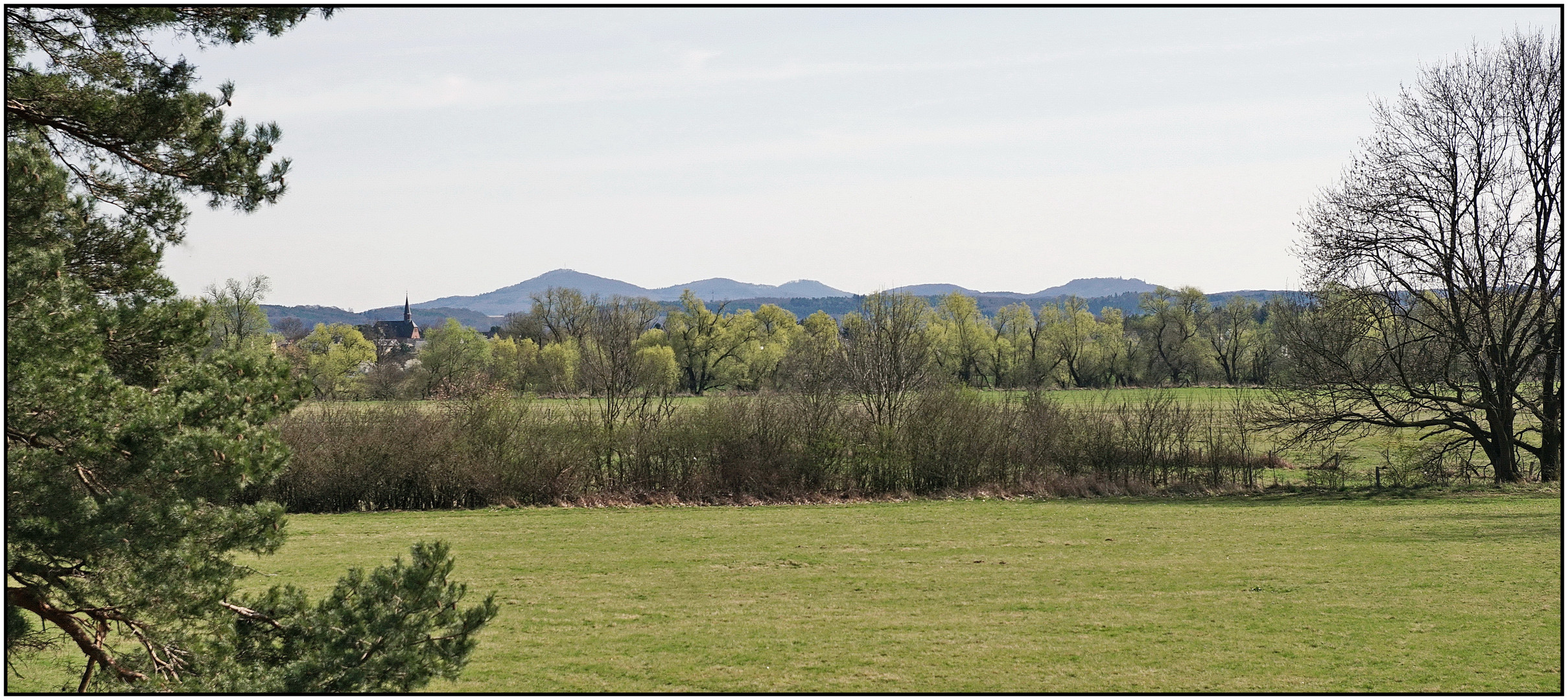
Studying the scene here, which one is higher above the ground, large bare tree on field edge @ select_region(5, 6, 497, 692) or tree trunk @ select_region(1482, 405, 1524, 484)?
large bare tree on field edge @ select_region(5, 6, 497, 692)

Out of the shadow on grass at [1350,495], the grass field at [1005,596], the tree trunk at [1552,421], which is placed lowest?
the shadow on grass at [1350,495]

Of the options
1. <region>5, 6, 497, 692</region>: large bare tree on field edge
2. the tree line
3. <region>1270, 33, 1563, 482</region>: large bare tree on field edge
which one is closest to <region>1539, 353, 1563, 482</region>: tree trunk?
<region>1270, 33, 1563, 482</region>: large bare tree on field edge

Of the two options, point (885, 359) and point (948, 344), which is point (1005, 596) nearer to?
point (885, 359)

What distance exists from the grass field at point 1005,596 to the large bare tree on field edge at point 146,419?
2979 millimetres

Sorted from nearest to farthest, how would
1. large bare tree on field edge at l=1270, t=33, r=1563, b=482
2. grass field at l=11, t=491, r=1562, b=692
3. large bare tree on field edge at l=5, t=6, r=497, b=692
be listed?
large bare tree on field edge at l=5, t=6, r=497, b=692 → grass field at l=11, t=491, r=1562, b=692 → large bare tree on field edge at l=1270, t=33, r=1563, b=482

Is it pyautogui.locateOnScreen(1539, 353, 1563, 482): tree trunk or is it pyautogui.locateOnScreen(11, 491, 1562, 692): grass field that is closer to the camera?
pyautogui.locateOnScreen(11, 491, 1562, 692): grass field

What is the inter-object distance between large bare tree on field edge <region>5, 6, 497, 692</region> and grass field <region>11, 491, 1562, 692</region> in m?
2.98

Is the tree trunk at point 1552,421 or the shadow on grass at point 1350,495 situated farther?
the tree trunk at point 1552,421

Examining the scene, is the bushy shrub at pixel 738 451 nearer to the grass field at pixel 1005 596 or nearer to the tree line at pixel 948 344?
the grass field at pixel 1005 596

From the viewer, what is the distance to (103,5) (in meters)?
6.70

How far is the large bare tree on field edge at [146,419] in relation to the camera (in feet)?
18.4

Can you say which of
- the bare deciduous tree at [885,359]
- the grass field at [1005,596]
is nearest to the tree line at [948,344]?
the bare deciduous tree at [885,359]

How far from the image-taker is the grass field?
993 centimetres

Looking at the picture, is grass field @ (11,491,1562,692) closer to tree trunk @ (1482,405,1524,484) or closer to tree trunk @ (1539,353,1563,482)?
tree trunk @ (1482,405,1524,484)
